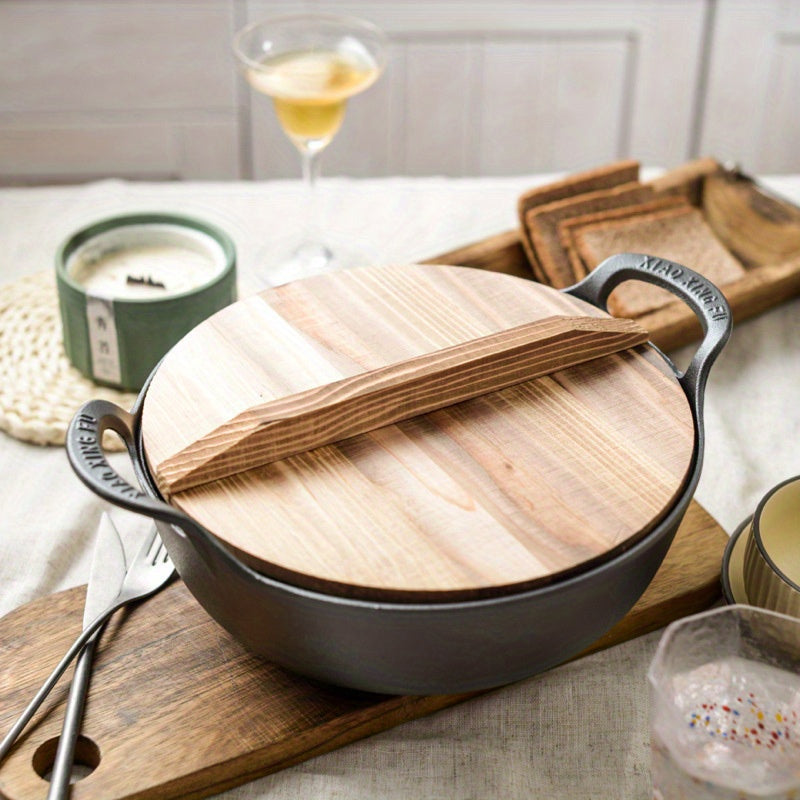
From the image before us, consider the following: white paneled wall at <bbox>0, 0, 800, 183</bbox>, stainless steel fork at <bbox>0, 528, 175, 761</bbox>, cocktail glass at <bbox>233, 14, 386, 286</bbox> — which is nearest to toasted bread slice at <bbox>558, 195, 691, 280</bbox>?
cocktail glass at <bbox>233, 14, 386, 286</bbox>

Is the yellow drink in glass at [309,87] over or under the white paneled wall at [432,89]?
over

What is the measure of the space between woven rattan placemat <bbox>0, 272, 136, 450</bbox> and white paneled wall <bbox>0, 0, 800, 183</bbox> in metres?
1.06

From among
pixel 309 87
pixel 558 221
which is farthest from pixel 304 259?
pixel 558 221

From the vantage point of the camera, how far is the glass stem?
3.85 feet

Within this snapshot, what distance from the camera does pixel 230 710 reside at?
2.21 ft

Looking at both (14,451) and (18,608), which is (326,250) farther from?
(18,608)

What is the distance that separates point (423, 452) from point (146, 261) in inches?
18.8

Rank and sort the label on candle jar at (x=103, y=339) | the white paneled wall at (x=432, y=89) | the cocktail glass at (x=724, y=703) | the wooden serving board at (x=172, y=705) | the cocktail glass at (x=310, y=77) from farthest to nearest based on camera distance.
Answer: the white paneled wall at (x=432, y=89) → the cocktail glass at (x=310, y=77) → the label on candle jar at (x=103, y=339) → the wooden serving board at (x=172, y=705) → the cocktail glass at (x=724, y=703)

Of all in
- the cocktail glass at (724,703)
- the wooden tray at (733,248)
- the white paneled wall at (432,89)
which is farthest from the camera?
the white paneled wall at (432,89)

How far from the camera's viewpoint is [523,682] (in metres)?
0.73

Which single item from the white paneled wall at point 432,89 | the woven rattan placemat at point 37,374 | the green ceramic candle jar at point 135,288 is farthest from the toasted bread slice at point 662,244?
the white paneled wall at point 432,89

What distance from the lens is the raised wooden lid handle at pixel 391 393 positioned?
0.63 m

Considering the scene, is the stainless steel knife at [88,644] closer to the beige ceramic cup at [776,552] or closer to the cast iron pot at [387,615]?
the cast iron pot at [387,615]

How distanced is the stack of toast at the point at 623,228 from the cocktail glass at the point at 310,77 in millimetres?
231
